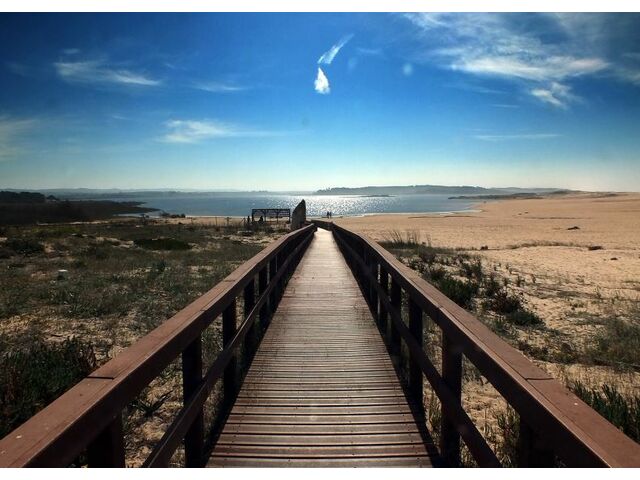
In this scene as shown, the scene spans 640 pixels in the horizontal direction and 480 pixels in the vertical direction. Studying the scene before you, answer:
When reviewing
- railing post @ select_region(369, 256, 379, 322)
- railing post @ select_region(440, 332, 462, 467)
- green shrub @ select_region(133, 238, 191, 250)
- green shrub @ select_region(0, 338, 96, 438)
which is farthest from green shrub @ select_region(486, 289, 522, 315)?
green shrub @ select_region(133, 238, 191, 250)

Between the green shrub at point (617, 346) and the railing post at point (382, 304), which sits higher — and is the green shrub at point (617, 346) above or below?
below

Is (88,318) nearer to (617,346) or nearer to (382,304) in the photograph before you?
(382,304)

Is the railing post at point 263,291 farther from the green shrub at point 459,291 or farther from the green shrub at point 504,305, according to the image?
the green shrub at point 504,305

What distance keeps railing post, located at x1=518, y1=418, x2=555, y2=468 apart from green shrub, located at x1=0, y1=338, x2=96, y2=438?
3.49m

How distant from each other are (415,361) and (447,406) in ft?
3.30

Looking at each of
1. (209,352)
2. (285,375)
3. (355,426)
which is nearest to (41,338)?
(209,352)

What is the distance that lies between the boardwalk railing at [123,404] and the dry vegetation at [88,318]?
78 centimetres

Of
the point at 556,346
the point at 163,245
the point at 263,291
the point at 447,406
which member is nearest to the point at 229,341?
the point at 447,406

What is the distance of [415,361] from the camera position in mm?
3504

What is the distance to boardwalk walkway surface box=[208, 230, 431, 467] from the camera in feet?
9.12

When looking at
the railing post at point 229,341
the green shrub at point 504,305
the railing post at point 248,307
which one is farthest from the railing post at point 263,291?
the green shrub at point 504,305

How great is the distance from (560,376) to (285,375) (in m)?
3.14

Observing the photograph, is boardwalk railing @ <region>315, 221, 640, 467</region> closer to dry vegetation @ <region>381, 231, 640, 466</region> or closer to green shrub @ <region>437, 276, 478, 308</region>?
dry vegetation @ <region>381, 231, 640, 466</region>

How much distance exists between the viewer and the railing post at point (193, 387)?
2514 mm
